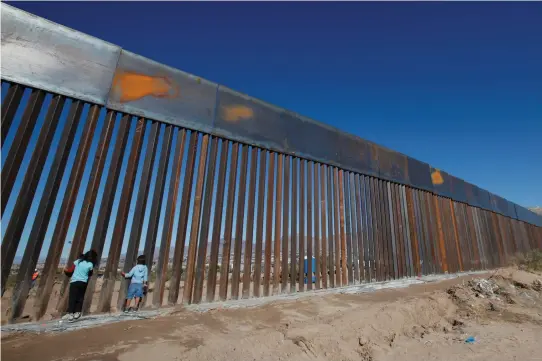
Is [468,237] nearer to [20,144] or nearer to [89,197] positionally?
[89,197]

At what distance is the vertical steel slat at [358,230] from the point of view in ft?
25.8

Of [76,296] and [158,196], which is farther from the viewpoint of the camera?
[158,196]

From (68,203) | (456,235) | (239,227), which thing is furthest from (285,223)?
(456,235)

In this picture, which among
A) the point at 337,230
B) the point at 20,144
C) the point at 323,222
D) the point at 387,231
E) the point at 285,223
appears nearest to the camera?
the point at 20,144

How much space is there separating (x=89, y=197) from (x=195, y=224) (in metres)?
1.78

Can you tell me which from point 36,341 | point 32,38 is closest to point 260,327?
point 36,341

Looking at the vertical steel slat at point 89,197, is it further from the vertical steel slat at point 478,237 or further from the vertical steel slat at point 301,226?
the vertical steel slat at point 478,237

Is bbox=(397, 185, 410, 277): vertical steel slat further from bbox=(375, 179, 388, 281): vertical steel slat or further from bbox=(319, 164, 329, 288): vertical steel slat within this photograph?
bbox=(319, 164, 329, 288): vertical steel slat

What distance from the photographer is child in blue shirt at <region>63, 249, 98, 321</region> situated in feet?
12.8

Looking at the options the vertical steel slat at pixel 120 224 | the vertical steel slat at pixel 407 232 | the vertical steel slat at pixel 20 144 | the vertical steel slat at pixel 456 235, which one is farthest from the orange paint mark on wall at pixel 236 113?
the vertical steel slat at pixel 456 235

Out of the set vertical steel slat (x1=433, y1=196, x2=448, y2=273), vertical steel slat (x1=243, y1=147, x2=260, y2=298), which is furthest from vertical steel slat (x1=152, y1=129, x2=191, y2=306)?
vertical steel slat (x1=433, y1=196, x2=448, y2=273)

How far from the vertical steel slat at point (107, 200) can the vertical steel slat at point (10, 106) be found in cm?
137

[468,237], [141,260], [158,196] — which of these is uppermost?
[468,237]

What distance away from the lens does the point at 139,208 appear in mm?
4773
